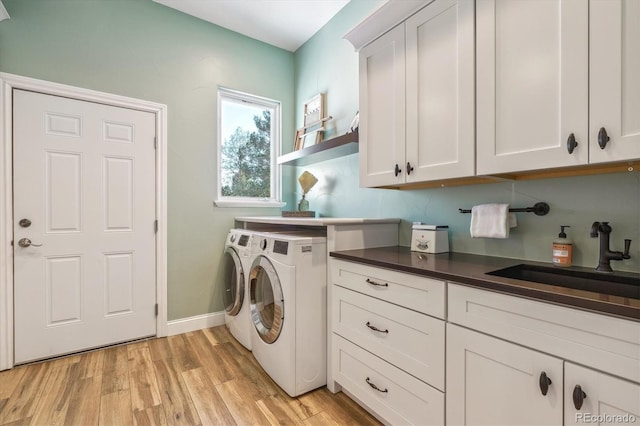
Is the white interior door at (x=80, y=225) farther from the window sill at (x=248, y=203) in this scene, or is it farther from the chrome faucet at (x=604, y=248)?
the chrome faucet at (x=604, y=248)

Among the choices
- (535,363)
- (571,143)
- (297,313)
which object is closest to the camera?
(535,363)

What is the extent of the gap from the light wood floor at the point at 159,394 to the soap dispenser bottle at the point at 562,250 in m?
1.26

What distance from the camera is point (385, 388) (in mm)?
1458

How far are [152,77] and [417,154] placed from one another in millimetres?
2428

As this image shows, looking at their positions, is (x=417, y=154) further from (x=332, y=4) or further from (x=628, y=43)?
(x=332, y=4)

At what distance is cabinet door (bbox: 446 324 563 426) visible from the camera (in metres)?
0.93

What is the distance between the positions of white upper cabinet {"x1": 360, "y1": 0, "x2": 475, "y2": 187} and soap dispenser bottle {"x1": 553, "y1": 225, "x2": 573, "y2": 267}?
50 centimetres

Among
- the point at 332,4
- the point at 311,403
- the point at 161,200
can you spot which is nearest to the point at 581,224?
the point at 311,403

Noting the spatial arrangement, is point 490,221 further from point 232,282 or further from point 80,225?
point 80,225

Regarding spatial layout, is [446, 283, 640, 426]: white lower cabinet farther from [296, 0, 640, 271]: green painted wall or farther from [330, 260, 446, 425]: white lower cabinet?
[296, 0, 640, 271]: green painted wall

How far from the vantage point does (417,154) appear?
164 centimetres

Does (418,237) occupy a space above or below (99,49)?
below

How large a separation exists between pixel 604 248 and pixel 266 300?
1.86 metres

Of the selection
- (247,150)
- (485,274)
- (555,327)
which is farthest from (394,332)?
(247,150)
